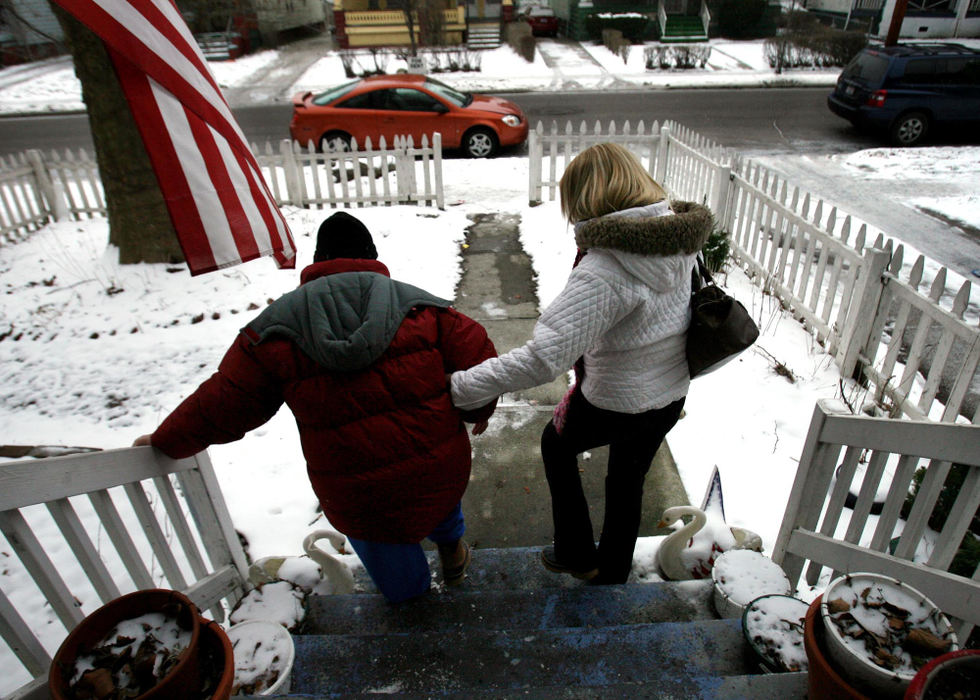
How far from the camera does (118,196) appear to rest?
5906 millimetres

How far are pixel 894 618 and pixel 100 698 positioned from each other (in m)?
1.91

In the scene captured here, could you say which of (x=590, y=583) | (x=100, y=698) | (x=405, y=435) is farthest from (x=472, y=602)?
(x=100, y=698)

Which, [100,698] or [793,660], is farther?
[793,660]

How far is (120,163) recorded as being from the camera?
5812mm

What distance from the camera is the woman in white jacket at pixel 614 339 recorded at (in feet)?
5.65

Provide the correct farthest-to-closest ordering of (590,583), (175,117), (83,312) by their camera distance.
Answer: (83,312) < (590,583) < (175,117)

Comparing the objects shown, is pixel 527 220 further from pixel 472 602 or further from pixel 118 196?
pixel 472 602

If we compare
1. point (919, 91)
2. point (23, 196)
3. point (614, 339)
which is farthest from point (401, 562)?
point (919, 91)

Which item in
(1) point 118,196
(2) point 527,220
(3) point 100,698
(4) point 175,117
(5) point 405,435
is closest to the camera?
(3) point 100,698

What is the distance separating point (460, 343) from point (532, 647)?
3.34 feet

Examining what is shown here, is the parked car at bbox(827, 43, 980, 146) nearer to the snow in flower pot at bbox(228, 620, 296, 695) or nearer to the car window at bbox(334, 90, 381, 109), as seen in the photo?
the car window at bbox(334, 90, 381, 109)

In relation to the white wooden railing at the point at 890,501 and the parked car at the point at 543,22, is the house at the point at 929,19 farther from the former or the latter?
the white wooden railing at the point at 890,501

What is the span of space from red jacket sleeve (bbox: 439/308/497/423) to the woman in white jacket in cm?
5

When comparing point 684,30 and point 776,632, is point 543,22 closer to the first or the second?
point 684,30
